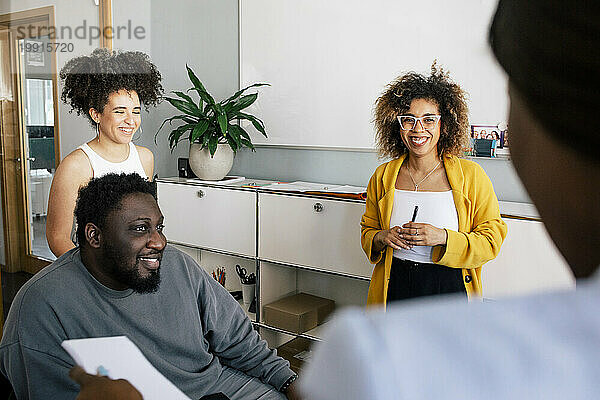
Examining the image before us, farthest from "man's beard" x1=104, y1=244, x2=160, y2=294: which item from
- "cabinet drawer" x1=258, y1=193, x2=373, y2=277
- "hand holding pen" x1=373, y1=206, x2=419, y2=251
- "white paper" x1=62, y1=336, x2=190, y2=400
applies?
"cabinet drawer" x1=258, y1=193, x2=373, y2=277

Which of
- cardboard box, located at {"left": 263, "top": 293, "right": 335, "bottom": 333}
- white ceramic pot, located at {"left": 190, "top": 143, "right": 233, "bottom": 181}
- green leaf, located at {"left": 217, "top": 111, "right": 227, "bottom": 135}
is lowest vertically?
cardboard box, located at {"left": 263, "top": 293, "right": 335, "bottom": 333}

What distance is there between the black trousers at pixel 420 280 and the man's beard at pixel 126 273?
0.70m

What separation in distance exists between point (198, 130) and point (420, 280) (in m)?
1.15

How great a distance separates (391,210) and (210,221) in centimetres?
95

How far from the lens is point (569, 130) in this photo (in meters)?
0.17

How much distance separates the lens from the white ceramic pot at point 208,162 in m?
2.48

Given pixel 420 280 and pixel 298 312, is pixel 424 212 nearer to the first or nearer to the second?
pixel 420 280

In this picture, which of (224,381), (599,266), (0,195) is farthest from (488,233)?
(599,266)

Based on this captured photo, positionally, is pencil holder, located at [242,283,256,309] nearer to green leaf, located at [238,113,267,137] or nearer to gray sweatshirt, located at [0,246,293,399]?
green leaf, located at [238,113,267,137]

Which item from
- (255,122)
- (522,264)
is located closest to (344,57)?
(255,122)

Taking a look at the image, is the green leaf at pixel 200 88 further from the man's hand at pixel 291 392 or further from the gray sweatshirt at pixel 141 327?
the man's hand at pixel 291 392

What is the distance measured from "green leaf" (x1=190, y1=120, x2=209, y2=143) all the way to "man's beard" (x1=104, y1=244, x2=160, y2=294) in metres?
1.14

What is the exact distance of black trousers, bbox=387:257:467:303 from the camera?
65.2 inches

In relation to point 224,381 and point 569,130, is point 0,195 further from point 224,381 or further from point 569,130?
point 569,130
